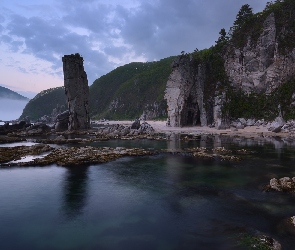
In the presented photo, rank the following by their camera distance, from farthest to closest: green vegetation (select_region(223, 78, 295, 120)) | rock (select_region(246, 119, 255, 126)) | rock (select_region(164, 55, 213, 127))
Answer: rock (select_region(164, 55, 213, 127)) → rock (select_region(246, 119, 255, 126)) → green vegetation (select_region(223, 78, 295, 120))

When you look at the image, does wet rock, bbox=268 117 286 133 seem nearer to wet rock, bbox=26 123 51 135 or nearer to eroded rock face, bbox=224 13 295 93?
eroded rock face, bbox=224 13 295 93

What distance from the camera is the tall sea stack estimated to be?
92.4m

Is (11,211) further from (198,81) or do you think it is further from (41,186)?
(198,81)

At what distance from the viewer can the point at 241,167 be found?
3291cm

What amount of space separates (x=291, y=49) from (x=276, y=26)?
11398 millimetres

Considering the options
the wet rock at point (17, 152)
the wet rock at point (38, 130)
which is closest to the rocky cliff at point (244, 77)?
the wet rock at point (38, 130)

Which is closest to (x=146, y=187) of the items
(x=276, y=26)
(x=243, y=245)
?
(x=243, y=245)

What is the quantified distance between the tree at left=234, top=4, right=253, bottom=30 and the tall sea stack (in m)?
68.4

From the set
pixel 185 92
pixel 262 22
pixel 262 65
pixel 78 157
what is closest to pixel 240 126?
pixel 262 65

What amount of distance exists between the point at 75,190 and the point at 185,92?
78.1 m

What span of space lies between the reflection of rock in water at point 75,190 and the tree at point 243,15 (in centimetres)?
10021

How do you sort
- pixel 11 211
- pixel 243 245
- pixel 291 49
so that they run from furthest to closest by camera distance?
pixel 291 49
pixel 11 211
pixel 243 245

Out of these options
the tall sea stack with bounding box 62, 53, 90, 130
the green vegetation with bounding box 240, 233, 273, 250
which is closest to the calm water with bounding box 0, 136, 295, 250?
the green vegetation with bounding box 240, 233, 273, 250

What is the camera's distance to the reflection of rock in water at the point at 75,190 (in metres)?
20.4
